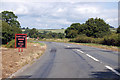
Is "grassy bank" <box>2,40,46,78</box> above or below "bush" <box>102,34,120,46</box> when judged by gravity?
below

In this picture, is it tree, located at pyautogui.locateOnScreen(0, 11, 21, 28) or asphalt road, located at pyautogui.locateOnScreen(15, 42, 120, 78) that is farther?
tree, located at pyautogui.locateOnScreen(0, 11, 21, 28)

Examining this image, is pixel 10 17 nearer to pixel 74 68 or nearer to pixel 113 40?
pixel 113 40

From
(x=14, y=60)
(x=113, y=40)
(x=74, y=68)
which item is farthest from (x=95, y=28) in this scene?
(x=74, y=68)

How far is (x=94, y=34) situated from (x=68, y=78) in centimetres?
6467

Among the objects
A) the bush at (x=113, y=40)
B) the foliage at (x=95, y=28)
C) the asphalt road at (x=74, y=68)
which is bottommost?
the asphalt road at (x=74, y=68)

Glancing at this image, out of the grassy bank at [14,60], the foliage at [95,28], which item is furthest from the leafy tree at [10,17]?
the grassy bank at [14,60]

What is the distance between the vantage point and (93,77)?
8.62 meters

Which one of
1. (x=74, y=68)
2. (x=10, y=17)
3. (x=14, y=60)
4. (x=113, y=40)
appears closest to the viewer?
(x=74, y=68)

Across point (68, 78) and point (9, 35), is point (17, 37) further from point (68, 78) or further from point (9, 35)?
point (9, 35)

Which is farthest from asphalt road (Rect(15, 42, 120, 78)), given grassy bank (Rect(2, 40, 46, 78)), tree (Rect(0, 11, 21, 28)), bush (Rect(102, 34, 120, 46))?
tree (Rect(0, 11, 21, 28))

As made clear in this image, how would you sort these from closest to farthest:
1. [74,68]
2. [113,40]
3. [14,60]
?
[74,68], [14,60], [113,40]

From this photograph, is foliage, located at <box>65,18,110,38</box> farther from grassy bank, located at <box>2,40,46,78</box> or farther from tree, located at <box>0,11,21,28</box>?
grassy bank, located at <box>2,40,46,78</box>

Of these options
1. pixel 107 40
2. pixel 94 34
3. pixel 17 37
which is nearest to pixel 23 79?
pixel 17 37

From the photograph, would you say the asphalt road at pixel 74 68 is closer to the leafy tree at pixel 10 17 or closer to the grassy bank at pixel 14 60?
the grassy bank at pixel 14 60
